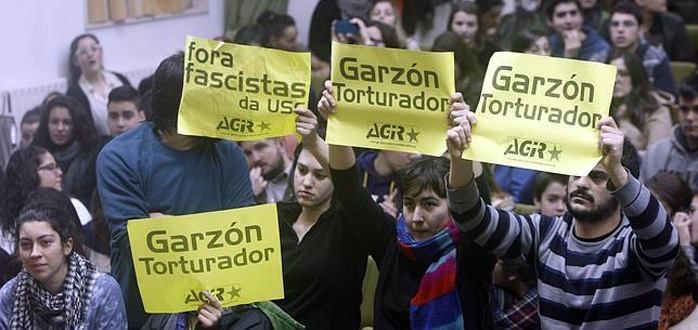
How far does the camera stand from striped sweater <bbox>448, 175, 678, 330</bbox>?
4816mm

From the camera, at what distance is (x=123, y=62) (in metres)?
10.3

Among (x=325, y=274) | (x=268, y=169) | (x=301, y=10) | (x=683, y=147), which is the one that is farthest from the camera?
(x=301, y=10)

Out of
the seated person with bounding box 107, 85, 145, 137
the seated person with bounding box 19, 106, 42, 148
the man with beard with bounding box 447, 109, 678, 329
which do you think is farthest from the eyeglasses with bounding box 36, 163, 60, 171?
the man with beard with bounding box 447, 109, 678, 329

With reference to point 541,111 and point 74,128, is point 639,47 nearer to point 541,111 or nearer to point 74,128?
point 74,128

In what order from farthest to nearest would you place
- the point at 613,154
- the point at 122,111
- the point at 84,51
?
the point at 84,51, the point at 122,111, the point at 613,154

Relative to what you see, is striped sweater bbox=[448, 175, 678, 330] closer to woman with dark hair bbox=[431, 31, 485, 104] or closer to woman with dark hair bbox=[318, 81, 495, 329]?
woman with dark hair bbox=[318, 81, 495, 329]

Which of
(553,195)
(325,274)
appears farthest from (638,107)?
(325,274)

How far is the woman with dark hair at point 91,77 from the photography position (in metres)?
9.53

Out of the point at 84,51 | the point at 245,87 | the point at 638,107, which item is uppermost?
the point at 245,87

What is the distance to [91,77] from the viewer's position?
31.9 feet

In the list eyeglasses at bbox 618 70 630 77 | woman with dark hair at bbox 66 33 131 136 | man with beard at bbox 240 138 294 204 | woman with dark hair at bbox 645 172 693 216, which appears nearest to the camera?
woman with dark hair at bbox 645 172 693 216

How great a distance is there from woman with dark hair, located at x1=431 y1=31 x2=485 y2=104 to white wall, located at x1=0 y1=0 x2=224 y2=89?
1967mm

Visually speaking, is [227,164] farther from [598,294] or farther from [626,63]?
[626,63]

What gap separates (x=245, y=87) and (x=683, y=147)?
3572mm
